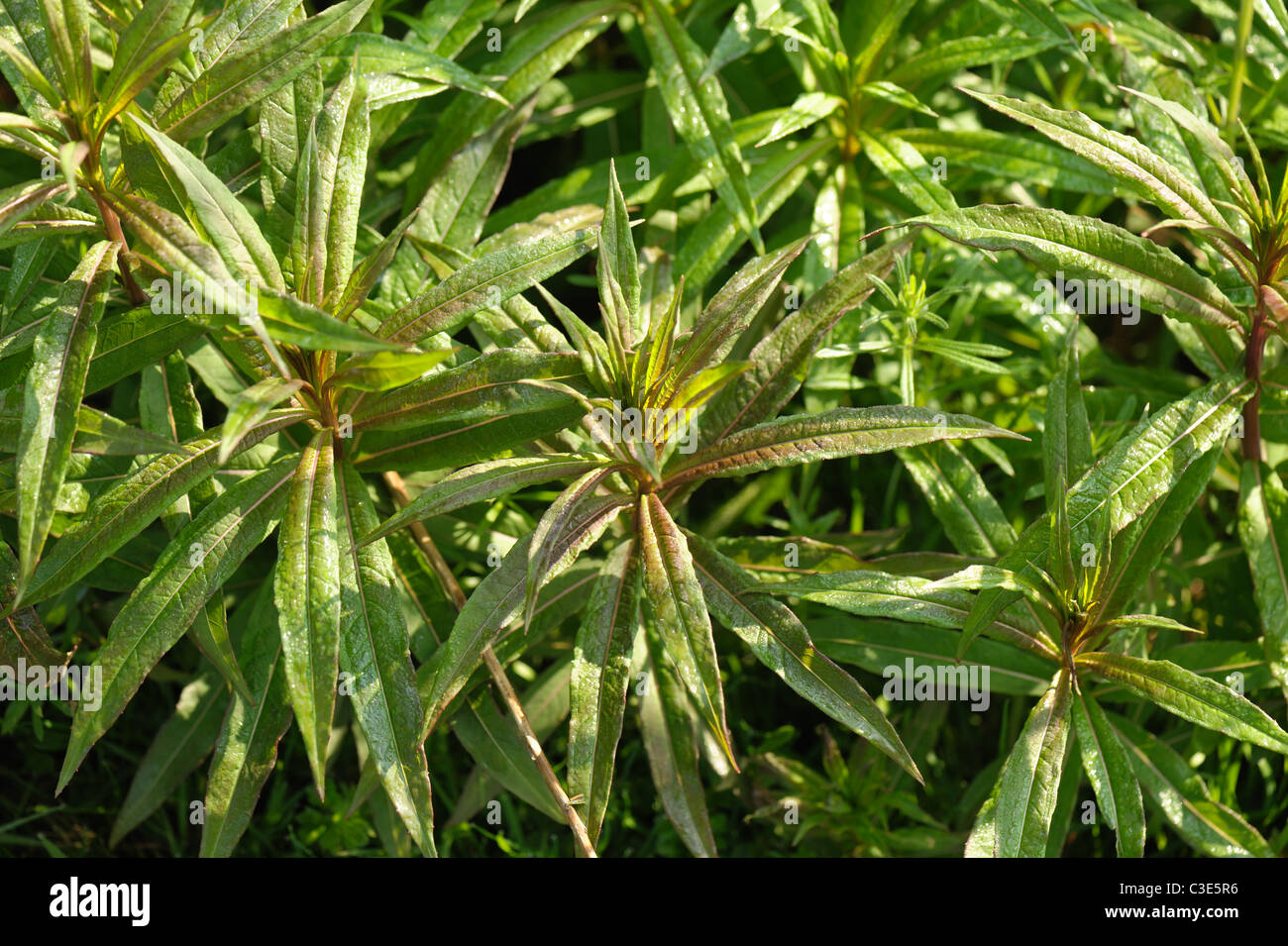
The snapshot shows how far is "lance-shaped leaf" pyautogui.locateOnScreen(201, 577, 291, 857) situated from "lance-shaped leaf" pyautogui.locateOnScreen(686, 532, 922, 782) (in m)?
0.90

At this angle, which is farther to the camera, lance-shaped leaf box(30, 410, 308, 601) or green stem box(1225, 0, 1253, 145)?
green stem box(1225, 0, 1253, 145)

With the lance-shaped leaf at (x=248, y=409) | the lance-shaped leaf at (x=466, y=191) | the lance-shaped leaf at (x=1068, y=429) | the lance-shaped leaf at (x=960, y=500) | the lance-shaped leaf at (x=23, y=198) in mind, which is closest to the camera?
the lance-shaped leaf at (x=248, y=409)

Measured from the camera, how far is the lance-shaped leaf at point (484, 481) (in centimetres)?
188

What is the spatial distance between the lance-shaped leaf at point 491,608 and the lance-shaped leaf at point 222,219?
64 centimetres

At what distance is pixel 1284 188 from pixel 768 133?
3.64 ft

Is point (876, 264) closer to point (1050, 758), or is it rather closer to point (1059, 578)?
point (1059, 578)

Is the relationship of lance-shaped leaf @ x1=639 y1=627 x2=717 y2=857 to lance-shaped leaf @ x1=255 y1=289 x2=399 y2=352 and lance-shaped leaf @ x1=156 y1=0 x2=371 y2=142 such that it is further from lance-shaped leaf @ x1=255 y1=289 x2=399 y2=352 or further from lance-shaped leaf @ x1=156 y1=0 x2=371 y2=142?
lance-shaped leaf @ x1=156 y1=0 x2=371 y2=142

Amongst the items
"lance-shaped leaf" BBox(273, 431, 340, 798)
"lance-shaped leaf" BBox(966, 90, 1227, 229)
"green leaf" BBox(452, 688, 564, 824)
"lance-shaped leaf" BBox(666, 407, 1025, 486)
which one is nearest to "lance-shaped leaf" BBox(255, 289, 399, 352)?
"lance-shaped leaf" BBox(273, 431, 340, 798)

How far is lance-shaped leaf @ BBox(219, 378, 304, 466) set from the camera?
63.7 inches

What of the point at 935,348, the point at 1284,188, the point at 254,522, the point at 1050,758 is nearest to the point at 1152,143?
the point at 1284,188

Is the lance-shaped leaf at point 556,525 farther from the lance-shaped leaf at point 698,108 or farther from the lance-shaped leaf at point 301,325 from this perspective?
the lance-shaped leaf at point 698,108

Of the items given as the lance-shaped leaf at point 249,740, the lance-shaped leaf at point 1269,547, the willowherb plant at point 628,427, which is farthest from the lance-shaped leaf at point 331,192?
the lance-shaped leaf at point 1269,547

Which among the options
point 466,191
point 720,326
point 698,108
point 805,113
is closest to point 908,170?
point 805,113

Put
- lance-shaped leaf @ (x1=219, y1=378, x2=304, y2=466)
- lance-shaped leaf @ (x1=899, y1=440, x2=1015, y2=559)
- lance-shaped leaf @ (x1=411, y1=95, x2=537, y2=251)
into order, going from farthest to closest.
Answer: lance-shaped leaf @ (x1=411, y1=95, x2=537, y2=251) → lance-shaped leaf @ (x1=899, y1=440, x2=1015, y2=559) → lance-shaped leaf @ (x1=219, y1=378, x2=304, y2=466)
